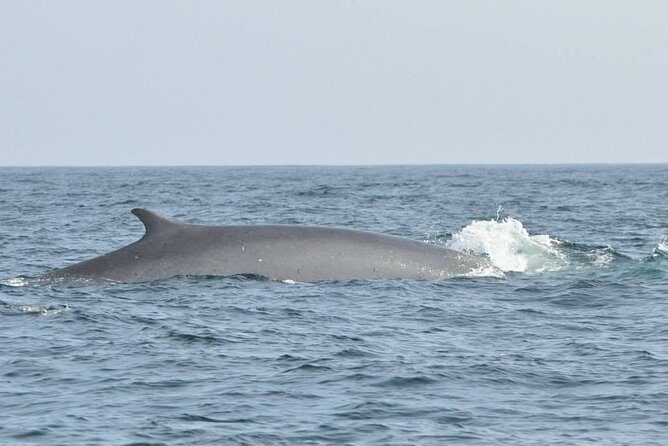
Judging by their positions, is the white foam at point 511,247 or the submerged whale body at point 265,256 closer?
the submerged whale body at point 265,256

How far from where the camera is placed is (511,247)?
23750 mm

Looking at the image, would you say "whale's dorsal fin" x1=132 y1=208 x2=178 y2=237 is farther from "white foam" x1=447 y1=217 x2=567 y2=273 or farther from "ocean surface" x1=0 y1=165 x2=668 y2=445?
"white foam" x1=447 y1=217 x2=567 y2=273

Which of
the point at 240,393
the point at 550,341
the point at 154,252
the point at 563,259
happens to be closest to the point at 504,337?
the point at 550,341

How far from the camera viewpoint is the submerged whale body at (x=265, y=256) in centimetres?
1772

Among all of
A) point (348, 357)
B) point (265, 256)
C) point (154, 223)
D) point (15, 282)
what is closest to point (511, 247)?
point (265, 256)

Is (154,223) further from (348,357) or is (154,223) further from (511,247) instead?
(511,247)

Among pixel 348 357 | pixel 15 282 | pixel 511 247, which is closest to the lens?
pixel 348 357

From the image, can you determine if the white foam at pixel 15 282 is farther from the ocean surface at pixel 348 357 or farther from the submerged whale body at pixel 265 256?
the submerged whale body at pixel 265 256

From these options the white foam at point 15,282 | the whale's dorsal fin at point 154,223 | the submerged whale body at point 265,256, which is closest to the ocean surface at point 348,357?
the white foam at point 15,282

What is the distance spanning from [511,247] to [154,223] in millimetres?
8729

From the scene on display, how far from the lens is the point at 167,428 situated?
10.6 meters

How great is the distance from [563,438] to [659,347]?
14.1 ft

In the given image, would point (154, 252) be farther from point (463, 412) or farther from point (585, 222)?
point (585, 222)

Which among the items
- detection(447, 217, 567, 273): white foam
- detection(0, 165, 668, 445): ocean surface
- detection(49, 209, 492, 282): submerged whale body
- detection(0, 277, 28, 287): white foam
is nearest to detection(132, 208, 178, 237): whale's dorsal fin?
detection(49, 209, 492, 282): submerged whale body
